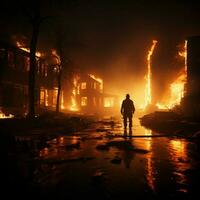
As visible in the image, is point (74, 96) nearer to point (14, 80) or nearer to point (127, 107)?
point (14, 80)

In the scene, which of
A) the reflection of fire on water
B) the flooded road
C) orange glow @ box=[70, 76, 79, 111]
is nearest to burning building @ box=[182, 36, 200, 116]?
the reflection of fire on water

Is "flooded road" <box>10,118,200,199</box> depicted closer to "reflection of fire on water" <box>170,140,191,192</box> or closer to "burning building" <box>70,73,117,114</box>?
"reflection of fire on water" <box>170,140,191,192</box>

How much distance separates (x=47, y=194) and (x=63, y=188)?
472 mm

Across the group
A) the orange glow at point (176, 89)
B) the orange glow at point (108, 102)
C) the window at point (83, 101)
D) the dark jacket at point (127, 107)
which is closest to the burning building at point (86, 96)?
the window at point (83, 101)

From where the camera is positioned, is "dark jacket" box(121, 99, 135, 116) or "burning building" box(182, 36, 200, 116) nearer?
"dark jacket" box(121, 99, 135, 116)

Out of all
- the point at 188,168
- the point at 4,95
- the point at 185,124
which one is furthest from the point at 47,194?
the point at 4,95

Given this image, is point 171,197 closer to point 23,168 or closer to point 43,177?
point 43,177

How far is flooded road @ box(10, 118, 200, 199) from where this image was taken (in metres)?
5.17

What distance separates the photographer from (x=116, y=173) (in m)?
6.65

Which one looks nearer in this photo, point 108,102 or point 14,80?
point 14,80

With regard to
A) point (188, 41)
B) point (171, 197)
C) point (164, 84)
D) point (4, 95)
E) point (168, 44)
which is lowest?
point (171, 197)

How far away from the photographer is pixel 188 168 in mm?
7195

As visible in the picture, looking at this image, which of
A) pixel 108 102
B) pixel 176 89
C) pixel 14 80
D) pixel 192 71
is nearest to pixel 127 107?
pixel 192 71

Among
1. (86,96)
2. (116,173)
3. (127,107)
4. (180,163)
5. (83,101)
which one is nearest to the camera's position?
(116,173)
